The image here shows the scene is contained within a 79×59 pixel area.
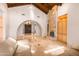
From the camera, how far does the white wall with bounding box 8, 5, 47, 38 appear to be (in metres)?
2.24

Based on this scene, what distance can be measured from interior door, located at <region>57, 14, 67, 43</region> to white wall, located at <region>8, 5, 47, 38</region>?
0.67 ft

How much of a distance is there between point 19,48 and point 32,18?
46 cm

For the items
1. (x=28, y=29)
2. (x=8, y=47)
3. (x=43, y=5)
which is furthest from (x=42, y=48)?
(x=43, y=5)

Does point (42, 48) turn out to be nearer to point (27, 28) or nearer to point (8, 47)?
point (27, 28)

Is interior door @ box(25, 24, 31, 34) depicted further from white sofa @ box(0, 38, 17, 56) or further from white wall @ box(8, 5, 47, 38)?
white sofa @ box(0, 38, 17, 56)

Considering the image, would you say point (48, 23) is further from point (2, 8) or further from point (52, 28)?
point (2, 8)

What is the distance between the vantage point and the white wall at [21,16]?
7.36ft

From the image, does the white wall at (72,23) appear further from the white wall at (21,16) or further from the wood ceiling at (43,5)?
the white wall at (21,16)

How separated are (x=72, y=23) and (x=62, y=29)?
0.17 m

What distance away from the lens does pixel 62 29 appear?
7.51 feet

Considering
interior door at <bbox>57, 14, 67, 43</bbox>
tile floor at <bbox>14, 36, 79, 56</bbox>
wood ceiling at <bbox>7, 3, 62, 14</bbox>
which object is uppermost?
wood ceiling at <bbox>7, 3, 62, 14</bbox>

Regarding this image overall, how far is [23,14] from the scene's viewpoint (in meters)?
2.25

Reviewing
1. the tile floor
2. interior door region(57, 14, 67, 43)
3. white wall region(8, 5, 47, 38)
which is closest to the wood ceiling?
white wall region(8, 5, 47, 38)

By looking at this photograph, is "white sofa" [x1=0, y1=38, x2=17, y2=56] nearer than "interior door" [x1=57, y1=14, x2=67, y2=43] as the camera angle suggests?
Yes
